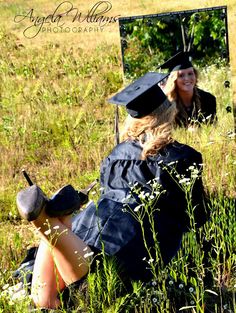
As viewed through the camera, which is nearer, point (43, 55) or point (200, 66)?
point (200, 66)

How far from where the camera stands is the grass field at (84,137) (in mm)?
3902

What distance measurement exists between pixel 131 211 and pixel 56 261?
0.59 m

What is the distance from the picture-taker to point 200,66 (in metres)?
5.87

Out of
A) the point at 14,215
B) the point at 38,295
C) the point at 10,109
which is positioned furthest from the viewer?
the point at 10,109

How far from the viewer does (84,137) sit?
6.49m

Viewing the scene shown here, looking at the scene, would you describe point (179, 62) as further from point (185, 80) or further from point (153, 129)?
point (153, 129)

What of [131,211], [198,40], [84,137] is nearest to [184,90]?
[198,40]

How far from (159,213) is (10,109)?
3592mm

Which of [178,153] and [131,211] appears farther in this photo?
[178,153]

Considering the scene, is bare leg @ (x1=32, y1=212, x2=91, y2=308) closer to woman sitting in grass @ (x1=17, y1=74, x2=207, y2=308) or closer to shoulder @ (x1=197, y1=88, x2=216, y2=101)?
woman sitting in grass @ (x1=17, y1=74, x2=207, y2=308)

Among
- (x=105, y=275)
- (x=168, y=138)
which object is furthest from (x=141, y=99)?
(x=105, y=275)

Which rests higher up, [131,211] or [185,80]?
[185,80]

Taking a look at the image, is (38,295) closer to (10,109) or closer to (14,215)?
(14,215)

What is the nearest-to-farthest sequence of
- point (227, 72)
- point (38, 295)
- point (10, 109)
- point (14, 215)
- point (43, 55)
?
point (38, 295)
point (14, 215)
point (227, 72)
point (10, 109)
point (43, 55)
